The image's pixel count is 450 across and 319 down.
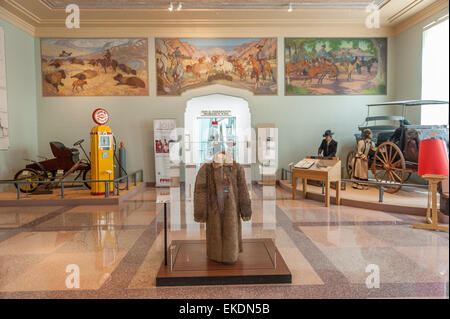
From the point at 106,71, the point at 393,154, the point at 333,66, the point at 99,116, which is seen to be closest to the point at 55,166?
the point at 99,116

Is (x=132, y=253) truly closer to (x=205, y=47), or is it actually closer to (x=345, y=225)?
(x=345, y=225)

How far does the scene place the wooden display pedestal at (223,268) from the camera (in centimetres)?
283

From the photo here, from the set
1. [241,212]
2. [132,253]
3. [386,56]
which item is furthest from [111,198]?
[386,56]

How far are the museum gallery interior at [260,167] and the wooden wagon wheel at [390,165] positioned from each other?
5 cm

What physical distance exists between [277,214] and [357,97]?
2.78 metres

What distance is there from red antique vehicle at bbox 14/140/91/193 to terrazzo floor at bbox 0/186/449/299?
6.28 ft

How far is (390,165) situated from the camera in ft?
21.8

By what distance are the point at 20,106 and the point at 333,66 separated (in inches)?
242

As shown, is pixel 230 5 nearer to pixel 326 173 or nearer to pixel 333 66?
pixel 333 66

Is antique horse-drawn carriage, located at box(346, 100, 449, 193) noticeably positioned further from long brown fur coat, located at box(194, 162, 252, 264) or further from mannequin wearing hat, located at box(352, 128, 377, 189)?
long brown fur coat, located at box(194, 162, 252, 264)

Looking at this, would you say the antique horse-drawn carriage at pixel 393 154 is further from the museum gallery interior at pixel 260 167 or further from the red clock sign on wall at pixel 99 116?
the red clock sign on wall at pixel 99 116

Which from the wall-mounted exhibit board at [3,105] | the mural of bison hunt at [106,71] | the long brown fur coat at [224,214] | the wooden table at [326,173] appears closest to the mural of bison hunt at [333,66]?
the long brown fur coat at [224,214]

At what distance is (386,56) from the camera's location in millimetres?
3719

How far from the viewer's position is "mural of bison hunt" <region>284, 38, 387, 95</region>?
3428mm
